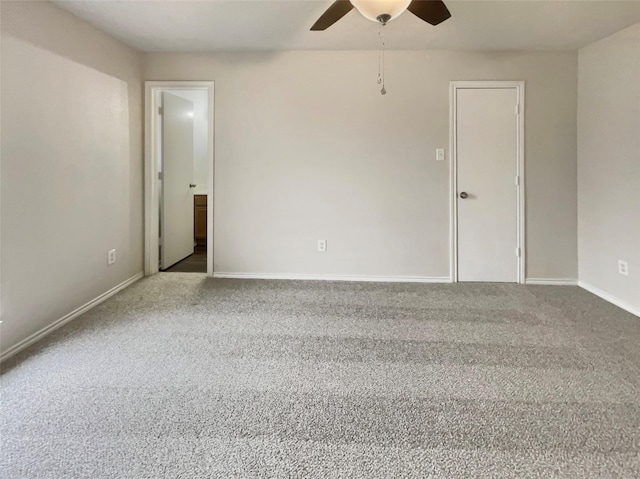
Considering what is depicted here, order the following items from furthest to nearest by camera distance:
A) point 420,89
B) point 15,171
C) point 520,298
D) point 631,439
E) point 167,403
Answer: point 420,89, point 520,298, point 15,171, point 167,403, point 631,439

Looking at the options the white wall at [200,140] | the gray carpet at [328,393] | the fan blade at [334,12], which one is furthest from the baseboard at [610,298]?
the white wall at [200,140]

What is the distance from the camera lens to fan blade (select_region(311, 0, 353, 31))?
209cm

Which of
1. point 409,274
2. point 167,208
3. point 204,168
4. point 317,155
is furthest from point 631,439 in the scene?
point 204,168

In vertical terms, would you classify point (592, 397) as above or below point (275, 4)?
below

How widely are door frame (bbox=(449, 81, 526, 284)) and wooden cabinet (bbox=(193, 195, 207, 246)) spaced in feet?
12.0

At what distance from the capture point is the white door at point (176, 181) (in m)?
4.02

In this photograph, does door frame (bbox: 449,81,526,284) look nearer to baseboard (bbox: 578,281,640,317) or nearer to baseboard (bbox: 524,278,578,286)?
baseboard (bbox: 524,278,578,286)

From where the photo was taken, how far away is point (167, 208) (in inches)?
161

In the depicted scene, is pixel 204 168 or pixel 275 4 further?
pixel 204 168

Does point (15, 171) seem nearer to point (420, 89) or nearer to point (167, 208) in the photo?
point (167, 208)

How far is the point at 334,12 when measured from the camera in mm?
2176

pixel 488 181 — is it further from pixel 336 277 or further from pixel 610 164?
pixel 336 277

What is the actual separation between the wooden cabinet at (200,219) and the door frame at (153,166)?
1.75m

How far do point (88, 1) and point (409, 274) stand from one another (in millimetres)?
3338
